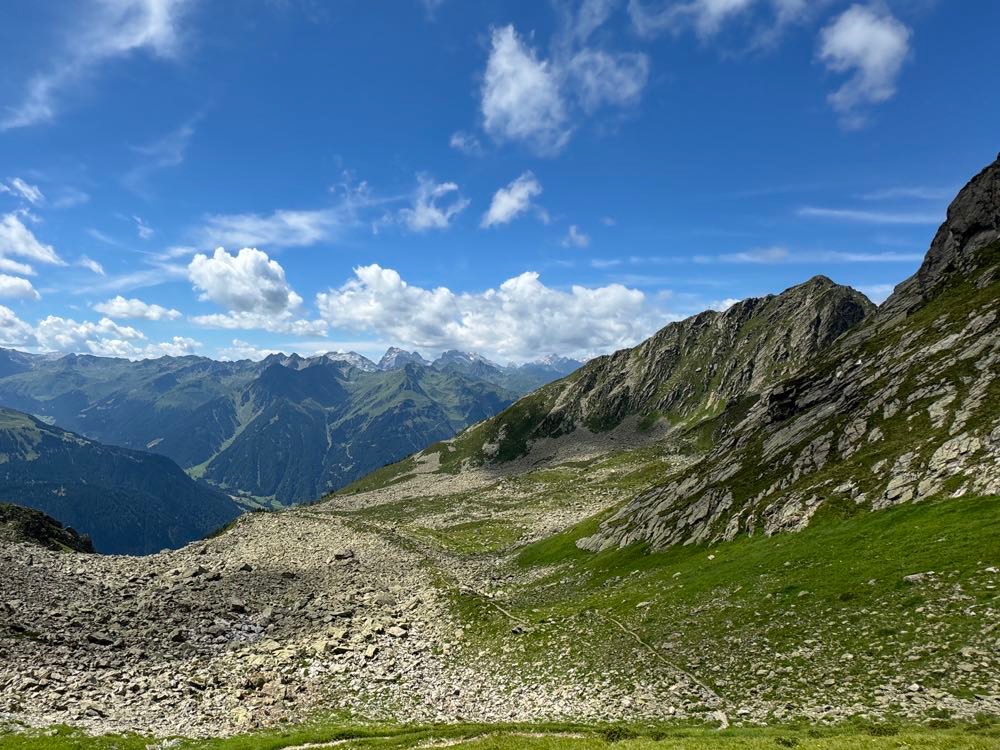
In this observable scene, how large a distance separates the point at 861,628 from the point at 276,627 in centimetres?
4602

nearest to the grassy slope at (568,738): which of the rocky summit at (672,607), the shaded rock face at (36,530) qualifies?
the rocky summit at (672,607)

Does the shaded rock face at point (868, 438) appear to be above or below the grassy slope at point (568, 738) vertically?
above

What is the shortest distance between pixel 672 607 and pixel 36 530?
130m

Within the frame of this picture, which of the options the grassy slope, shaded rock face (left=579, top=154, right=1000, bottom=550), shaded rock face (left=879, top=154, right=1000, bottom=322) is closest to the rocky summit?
shaded rock face (left=579, top=154, right=1000, bottom=550)

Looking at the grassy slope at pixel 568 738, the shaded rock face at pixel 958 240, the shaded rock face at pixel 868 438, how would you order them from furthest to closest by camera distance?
the shaded rock face at pixel 958 240 → the shaded rock face at pixel 868 438 → the grassy slope at pixel 568 738

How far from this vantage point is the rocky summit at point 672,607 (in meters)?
25.9

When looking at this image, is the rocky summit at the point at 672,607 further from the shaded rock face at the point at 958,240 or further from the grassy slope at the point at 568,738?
the shaded rock face at the point at 958,240

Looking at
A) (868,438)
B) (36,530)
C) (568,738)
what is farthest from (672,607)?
(36,530)

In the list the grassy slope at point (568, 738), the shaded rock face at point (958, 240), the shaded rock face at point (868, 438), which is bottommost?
the grassy slope at point (568, 738)

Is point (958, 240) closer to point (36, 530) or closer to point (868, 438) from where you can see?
point (868, 438)

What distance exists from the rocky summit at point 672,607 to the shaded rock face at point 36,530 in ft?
159

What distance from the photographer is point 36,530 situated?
108 m

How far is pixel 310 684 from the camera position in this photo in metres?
35.2

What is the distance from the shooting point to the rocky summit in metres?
25.9
